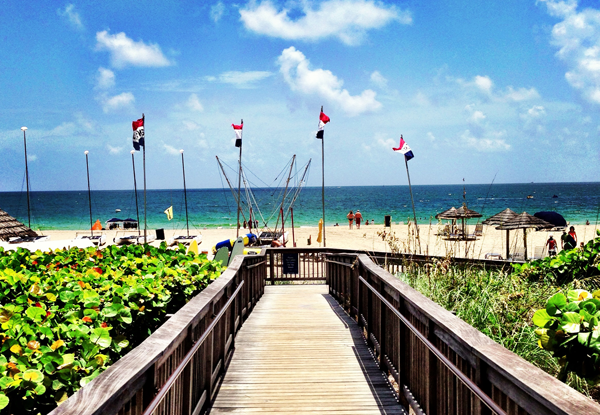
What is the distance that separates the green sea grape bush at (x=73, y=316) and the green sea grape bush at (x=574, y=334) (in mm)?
2741

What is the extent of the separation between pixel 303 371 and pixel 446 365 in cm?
259

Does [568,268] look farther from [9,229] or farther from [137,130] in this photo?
[137,130]

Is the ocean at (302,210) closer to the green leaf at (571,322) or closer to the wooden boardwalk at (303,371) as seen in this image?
the wooden boardwalk at (303,371)

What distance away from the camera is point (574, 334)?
2504 millimetres

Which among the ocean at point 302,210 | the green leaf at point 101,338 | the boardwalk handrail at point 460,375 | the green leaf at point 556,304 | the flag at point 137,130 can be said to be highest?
the flag at point 137,130

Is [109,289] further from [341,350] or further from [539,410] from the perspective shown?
[539,410]

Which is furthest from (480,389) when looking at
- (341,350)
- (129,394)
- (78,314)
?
(341,350)

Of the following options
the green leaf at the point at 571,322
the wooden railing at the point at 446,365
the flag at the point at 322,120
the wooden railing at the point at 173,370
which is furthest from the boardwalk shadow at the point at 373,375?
the flag at the point at 322,120

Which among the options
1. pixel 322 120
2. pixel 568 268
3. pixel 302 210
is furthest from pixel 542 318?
pixel 302 210

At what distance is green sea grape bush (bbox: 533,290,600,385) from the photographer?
2.45 meters

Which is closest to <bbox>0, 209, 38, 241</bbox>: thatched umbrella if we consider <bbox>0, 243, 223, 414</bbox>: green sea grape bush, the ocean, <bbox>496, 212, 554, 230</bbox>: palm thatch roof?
<bbox>0, 243, 223, 414</bbox>: green sea grape bush

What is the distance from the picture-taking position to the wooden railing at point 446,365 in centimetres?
189

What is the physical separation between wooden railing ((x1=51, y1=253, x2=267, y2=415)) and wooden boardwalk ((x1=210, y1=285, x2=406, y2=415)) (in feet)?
0.95

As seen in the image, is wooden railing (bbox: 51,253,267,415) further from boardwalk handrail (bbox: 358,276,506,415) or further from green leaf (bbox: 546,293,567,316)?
green leaf (bbox: 546,293,567,316)
